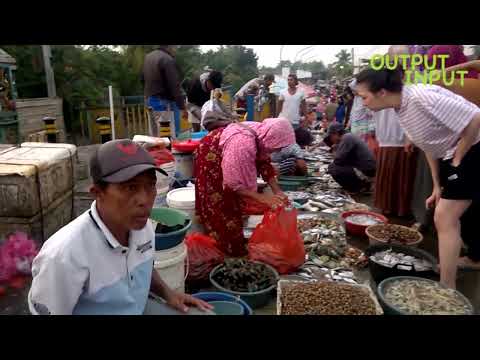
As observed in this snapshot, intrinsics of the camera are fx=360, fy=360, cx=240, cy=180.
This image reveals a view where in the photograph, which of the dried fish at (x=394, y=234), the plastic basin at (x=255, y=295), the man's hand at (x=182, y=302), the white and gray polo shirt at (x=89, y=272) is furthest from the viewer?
the dried fish at (x=394, y=234)

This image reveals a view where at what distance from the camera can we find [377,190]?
5.66 meters

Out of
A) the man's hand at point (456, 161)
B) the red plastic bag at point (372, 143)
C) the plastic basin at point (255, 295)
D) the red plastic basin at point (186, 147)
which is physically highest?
the man's hand at point (456, 161)

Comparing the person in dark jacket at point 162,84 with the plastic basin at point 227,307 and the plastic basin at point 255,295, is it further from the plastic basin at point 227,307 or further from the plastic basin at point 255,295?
the plastic basin at point 227,307

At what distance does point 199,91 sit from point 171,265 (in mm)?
5830

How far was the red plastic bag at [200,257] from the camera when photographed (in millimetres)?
3369

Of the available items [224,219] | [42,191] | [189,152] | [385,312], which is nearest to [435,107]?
[385,312]

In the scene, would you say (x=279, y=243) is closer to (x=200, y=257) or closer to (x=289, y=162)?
(x=200, y=257)

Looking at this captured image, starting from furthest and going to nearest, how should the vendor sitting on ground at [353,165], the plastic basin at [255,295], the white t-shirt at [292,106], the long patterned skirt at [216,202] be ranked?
the white t-shirt at [292,106] → the vendor sitting on ground at [353,165] → the long patterned skirt at [216,202] → the plastic basin at [255,295]

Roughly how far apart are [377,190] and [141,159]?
15.5ft

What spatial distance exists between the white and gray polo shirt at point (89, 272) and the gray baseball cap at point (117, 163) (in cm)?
23

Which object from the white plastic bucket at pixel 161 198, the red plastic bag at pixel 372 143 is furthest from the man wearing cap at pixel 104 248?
the red plastic bag at pixel 372 143

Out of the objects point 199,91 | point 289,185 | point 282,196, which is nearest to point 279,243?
point 282,196

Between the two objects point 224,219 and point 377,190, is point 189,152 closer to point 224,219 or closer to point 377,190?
point 224,219

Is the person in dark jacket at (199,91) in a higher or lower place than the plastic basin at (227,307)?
higher
